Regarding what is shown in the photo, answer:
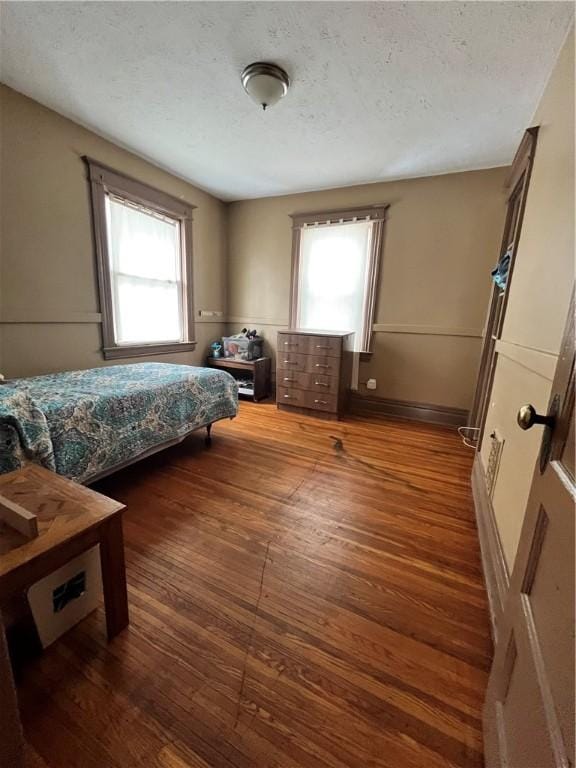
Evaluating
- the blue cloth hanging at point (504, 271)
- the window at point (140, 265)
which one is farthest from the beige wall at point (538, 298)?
the window at point (140, 265)

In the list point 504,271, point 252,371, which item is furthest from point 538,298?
point 252,371

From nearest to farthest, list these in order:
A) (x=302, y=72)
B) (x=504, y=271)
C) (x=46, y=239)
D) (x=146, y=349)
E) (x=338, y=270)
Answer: (x=302, y=72) < (x=504, y=271) < (x=46, y=239) < (x=146, y=349) < (x=338, y=270)

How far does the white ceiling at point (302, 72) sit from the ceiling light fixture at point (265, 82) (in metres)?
0.05

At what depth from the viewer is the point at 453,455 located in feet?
8.75

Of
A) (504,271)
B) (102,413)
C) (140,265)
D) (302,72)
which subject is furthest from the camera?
(140,265)

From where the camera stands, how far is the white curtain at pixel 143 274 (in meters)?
A: 3.02

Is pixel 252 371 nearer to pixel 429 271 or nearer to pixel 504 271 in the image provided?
pixel 429 271

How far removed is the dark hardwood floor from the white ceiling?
2607 millimetres

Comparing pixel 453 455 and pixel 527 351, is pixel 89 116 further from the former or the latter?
pixel 453 455

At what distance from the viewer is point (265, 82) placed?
189 centimetres

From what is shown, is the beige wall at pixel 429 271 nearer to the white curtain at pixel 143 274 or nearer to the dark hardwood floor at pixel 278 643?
the white curtain at pixel 143 274

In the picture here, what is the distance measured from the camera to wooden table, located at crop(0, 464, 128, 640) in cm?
82

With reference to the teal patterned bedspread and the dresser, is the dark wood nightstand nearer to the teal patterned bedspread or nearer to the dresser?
the dresser

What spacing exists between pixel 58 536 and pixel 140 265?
10.0ft
